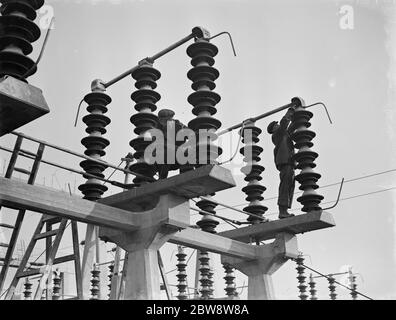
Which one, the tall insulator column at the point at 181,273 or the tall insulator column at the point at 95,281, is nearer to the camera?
the tall insulator column at the point at 181,273

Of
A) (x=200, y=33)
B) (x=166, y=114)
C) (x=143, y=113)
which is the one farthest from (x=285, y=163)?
(x=200, y=33)

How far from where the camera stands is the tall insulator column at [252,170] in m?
8.84

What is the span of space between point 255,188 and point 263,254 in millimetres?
1329

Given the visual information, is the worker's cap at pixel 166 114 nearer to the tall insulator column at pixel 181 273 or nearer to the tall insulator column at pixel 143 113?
the tall insulator column at pixel 143 113

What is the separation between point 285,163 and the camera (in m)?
8.18

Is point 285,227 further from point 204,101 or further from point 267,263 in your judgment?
point 204,101

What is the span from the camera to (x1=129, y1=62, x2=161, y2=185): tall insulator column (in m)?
6.55

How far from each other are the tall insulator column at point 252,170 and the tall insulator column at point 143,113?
254 cm

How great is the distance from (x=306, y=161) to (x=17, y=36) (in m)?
4.97

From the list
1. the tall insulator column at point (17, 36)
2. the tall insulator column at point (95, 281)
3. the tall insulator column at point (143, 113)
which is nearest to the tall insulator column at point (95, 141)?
the tall insulator column at point (143, 113)

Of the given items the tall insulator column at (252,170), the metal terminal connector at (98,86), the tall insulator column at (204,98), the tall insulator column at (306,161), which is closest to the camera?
the tall insulator column at (204,98)
